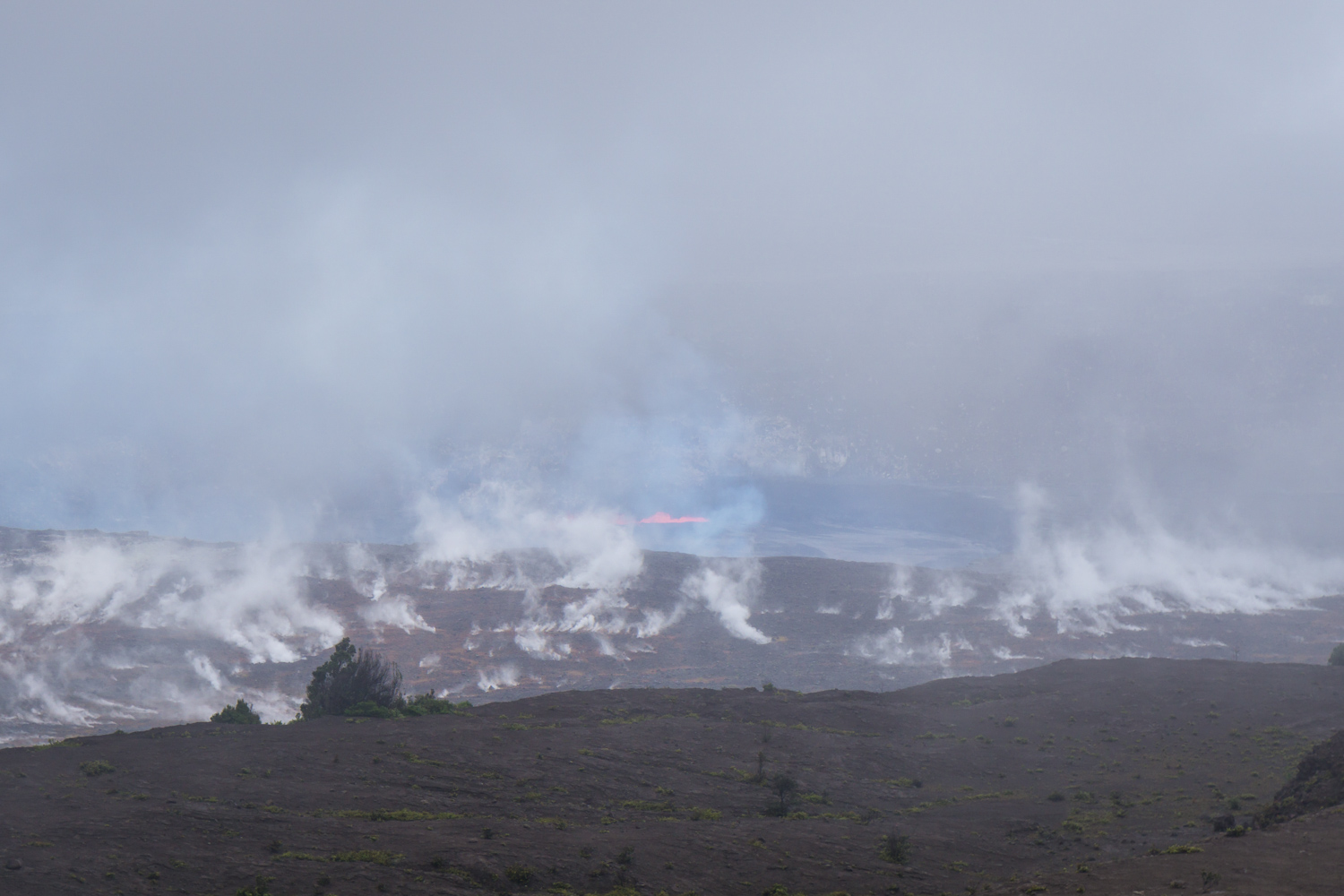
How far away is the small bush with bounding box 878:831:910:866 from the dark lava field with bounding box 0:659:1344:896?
3.5 inches

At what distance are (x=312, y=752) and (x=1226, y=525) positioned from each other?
180728mm

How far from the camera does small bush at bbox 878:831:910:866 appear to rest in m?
25.5

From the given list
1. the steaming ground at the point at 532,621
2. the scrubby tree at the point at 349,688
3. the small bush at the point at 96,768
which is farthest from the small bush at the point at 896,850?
the steaming ground at the point at 532,621

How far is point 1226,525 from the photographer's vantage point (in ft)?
551

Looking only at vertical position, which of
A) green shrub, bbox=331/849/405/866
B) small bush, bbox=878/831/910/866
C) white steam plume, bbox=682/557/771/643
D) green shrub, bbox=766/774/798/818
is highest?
white steam plume, bbox=682/557/771/643

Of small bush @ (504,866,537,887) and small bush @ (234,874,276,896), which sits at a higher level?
small bush @ (234,874,276,896)

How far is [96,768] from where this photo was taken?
2808 centimetres

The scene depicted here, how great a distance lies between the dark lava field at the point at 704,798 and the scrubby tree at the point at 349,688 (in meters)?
3.50

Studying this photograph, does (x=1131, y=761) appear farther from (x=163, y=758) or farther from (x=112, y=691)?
(x=112, y=691)

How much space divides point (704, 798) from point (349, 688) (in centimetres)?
2035

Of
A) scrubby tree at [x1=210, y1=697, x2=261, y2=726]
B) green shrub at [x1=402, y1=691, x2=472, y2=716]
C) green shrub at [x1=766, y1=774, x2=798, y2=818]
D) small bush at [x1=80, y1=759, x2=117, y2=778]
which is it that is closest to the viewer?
small bush at [x1=80, y1=759, x2=117, y2=778]

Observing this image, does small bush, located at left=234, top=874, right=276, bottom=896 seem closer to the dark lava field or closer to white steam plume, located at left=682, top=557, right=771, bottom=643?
the dark lava field

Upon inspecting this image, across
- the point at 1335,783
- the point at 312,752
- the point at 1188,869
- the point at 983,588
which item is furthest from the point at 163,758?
the point at 983,588

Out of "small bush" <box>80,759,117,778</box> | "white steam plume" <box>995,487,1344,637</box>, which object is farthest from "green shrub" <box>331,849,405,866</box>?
"white steam plume" <box>995,487,1344,637</box>
